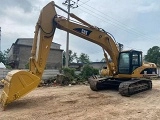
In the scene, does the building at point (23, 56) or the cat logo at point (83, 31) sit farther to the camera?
the building at point (23, 56)

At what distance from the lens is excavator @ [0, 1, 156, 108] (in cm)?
671

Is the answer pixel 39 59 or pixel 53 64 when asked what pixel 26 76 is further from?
pixel 53 64

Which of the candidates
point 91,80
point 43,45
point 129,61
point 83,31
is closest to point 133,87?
point 129,61

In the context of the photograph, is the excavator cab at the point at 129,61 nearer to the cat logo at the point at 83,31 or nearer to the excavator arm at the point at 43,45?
the excavator arm at the point at 43,45

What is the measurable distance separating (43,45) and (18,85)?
1.88 meters

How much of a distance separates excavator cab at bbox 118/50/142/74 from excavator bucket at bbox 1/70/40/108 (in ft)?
16.5

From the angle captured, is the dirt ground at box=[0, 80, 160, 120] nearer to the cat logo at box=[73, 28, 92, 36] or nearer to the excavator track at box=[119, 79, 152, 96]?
the excavator track at box=[119, 79, 152, 96]

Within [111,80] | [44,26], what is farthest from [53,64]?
[44,26]

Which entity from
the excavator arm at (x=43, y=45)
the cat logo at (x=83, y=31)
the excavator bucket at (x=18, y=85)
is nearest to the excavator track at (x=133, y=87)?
the excavator arm at (x=43, y=45)

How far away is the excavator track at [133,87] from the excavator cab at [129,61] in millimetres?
712

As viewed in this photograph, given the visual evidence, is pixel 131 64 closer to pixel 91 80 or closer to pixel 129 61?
pixel 129 61

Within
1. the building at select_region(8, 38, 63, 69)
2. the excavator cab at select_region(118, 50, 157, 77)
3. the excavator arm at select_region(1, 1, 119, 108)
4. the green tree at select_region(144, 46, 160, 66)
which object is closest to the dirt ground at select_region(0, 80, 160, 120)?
the excavator arm at select_region(1, 1, 119, 108)

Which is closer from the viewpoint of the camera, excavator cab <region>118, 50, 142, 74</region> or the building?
excavator cab <region>118, 50, 142, 74</region>

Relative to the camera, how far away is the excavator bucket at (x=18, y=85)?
252 inches
